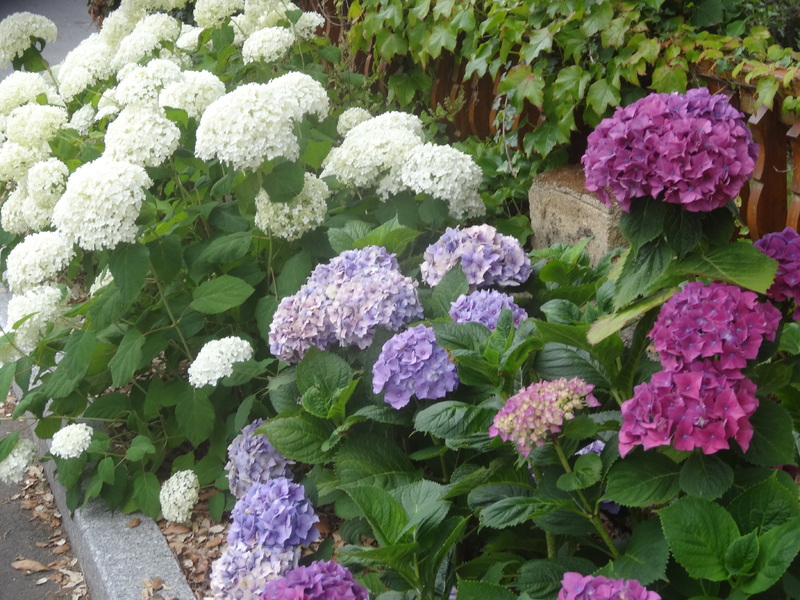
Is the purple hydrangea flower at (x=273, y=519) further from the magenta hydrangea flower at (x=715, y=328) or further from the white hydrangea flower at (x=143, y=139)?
the white hydrangea flower at (x=143, y=139)

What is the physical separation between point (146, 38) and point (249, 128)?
2129 millimetres

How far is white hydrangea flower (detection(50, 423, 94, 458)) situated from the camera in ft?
9.93

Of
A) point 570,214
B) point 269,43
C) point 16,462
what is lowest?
point 16,462

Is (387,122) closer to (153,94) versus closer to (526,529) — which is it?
(153,94)

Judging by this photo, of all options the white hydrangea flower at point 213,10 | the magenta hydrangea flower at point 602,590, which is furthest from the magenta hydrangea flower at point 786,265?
the white hydrangea flower at point 213,10

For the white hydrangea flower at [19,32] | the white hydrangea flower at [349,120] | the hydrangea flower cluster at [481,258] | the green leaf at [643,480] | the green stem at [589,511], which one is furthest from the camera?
the white hydrangea flower at [19,32]

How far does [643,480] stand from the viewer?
62.1 inches

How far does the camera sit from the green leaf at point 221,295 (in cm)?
289

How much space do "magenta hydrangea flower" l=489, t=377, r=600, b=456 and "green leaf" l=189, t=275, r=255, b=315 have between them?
1.50m

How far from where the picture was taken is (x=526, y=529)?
2.12 meters

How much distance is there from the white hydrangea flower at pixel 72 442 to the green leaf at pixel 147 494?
24 centimetres

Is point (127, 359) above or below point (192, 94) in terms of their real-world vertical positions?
below

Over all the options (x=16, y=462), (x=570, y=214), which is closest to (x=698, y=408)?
(x=570, y=214)

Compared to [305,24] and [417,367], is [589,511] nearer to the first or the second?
[417,367]
